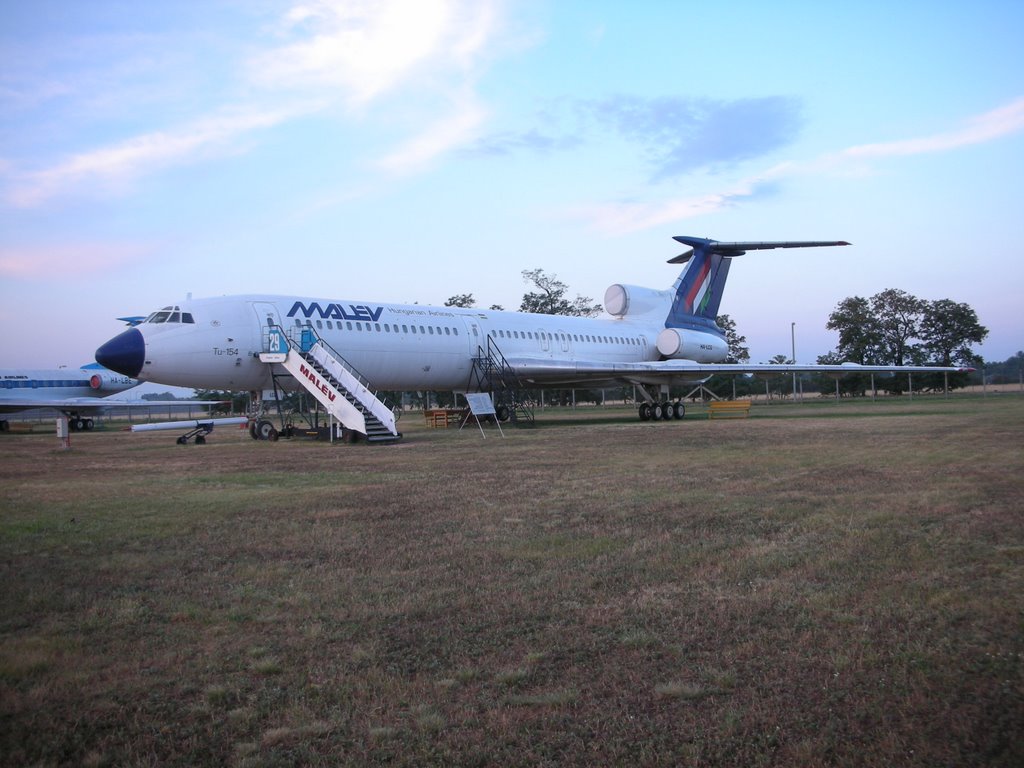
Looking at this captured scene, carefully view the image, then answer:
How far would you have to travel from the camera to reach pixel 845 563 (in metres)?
5.38

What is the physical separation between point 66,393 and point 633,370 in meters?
29.7

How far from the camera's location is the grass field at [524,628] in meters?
3.05

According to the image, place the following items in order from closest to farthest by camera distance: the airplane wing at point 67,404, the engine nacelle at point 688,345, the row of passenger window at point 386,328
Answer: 1. the row of passenger window at point 386,328
2. the engine nacelle at point 688,345
3. the airplane wing at point 67,404

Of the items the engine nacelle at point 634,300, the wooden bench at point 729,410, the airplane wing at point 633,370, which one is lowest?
the wooden bench at point 729,410

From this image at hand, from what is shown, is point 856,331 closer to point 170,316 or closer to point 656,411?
point 656,411

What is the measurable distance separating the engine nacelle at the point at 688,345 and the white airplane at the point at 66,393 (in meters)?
24.6

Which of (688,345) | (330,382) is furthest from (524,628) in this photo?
(688,345)

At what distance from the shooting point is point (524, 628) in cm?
427

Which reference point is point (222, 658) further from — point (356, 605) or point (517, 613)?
point (517, 613)

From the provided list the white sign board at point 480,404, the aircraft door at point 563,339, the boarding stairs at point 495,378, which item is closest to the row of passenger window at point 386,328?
the boarding stairs at point 495,378

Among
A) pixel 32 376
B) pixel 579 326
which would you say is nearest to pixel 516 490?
pixel 579 326

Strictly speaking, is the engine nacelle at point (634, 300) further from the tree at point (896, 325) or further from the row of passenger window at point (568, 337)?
the tree at point (896, 325)

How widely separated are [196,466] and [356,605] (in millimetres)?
10260

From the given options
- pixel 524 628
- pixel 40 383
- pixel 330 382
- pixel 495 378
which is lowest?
pixel 524 628
